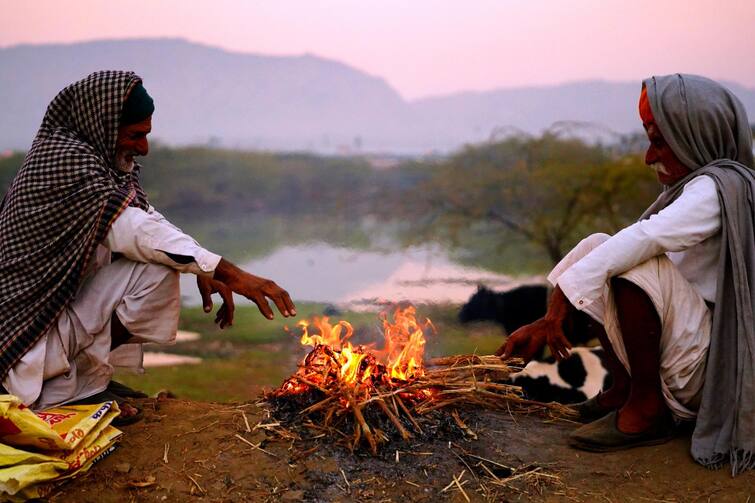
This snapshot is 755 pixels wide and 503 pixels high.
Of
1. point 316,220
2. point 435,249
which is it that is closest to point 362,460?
point 435,249

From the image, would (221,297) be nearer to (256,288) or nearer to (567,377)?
(256,288)

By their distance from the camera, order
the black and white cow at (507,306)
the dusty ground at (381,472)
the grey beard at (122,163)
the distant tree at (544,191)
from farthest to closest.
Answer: the distant tree at (544,191) → the black and white cow at (507,306) → the grey beard at (122,163) → the dusty ground at (381,472)

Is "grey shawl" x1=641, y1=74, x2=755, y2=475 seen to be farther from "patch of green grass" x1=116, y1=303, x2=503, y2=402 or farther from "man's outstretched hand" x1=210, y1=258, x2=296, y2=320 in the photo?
"patch of green grass" x1=116, y1=303, x2=503, y2=402

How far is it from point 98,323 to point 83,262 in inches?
11.9

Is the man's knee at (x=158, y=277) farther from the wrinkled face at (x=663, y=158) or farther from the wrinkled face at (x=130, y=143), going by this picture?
the wrinkled face at (x=663, y=158)

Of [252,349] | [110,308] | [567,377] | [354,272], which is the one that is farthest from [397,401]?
[252,349]

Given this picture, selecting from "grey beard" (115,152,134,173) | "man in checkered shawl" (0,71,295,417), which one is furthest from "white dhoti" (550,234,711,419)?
"grey beard" (115,152,134,173)

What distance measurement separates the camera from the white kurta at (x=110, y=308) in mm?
3338

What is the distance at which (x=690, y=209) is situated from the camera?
3.13 meters

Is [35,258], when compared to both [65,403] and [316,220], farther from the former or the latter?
[316,220]

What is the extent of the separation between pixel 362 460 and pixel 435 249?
363 inches

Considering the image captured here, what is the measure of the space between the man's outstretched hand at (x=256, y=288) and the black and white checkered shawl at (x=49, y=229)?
0.56 m

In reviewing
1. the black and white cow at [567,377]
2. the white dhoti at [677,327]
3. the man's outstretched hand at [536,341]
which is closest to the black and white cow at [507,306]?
the black and white cow at [567,377]

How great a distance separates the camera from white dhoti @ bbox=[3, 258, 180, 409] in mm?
3396
